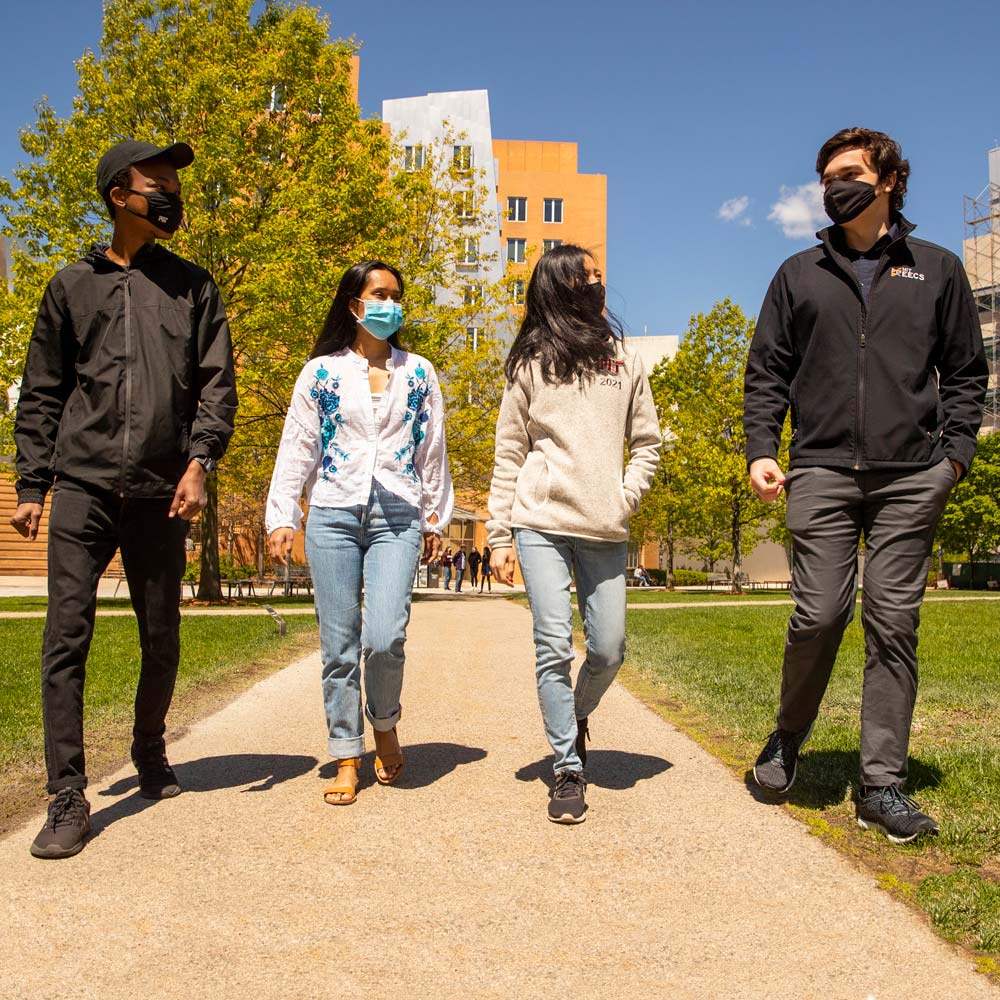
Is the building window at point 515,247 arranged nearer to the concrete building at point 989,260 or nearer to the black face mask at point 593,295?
the concrete building at point 989,260

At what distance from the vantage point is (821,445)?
13.4ft

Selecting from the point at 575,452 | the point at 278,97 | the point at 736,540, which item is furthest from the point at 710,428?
the point at 575,452

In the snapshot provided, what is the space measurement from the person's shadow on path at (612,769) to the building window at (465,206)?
82.1 ft

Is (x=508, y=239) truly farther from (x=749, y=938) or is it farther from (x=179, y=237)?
(x=749, y=938)

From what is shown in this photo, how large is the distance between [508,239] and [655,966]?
6532 cm

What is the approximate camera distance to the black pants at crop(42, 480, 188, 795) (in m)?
3.81

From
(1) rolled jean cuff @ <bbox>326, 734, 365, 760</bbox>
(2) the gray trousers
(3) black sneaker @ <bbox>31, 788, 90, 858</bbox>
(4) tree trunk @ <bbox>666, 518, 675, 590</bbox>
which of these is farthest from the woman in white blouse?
(4) tree trunk @ <bbox>666, 518, 675, 590</bbox>

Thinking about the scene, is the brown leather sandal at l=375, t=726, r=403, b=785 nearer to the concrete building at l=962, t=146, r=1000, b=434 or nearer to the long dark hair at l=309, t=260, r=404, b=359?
the long dark hair at l=309, t=260, r=404, b=359

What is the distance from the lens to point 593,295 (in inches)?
178

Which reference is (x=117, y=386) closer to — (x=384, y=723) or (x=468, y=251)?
(x=384, y=723)

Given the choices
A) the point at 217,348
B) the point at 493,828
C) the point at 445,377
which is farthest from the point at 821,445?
the point at 445,377

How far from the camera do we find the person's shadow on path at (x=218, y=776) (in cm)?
409

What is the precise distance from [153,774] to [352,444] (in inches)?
62.8

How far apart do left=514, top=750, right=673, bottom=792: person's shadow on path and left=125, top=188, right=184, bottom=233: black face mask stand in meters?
2.77
